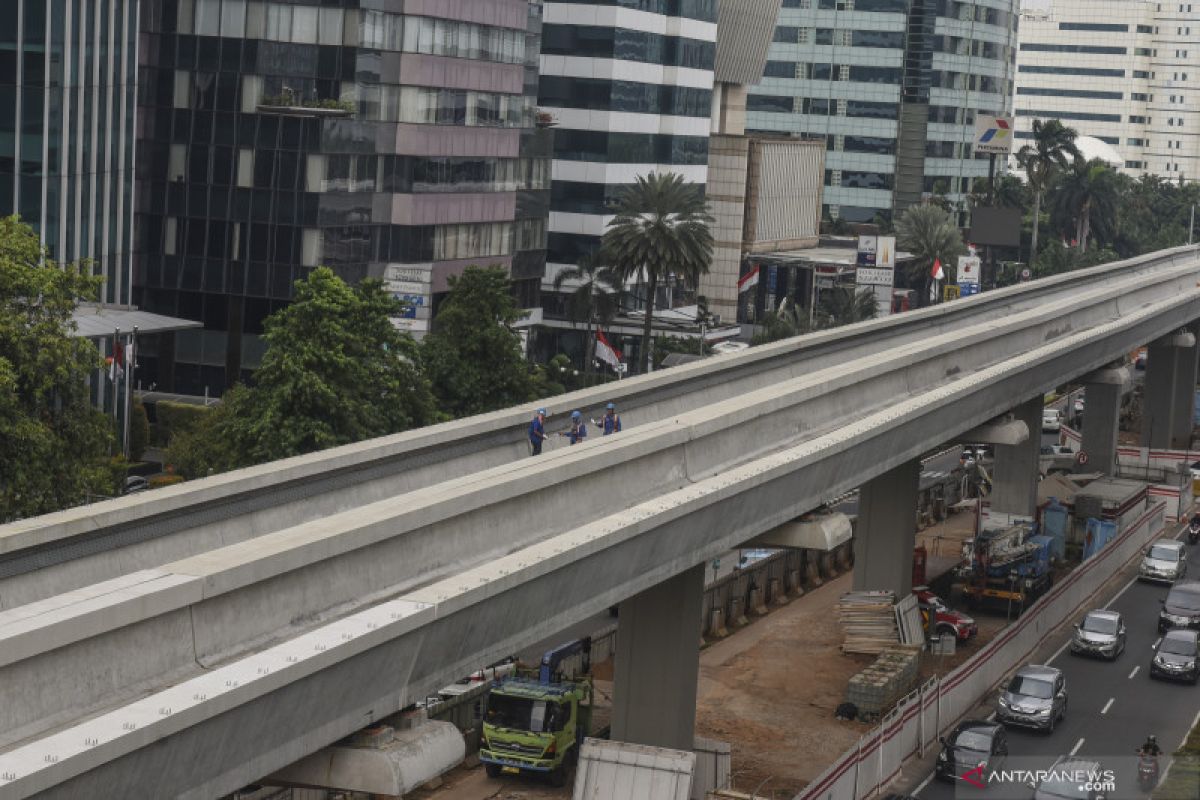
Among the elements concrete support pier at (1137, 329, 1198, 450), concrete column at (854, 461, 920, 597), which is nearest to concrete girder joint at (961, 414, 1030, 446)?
concrete column at (854, 461, 920, 597)

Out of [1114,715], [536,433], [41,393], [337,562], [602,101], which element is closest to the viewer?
[337,562]

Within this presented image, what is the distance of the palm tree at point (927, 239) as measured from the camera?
15075 cm

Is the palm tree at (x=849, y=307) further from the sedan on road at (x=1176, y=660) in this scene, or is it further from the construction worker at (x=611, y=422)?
the construction worker at (x=611, y=422)

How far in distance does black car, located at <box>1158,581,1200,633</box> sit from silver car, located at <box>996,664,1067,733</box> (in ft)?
42.6

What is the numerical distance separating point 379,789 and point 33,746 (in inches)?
296

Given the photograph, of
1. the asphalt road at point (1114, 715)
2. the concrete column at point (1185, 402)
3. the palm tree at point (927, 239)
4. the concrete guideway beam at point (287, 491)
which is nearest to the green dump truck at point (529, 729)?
the concrete guideway beam at point (287, 491)

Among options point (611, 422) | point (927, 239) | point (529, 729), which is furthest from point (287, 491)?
point (927, 239)

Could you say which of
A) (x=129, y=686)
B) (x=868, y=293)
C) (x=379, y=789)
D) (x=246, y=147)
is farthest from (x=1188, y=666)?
(x=868, y=293)

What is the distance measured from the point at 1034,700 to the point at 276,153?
168 ft

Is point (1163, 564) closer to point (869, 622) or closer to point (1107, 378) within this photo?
point (1107, 378)

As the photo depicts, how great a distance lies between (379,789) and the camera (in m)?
26.2

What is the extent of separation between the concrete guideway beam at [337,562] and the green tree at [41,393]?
16.3 m

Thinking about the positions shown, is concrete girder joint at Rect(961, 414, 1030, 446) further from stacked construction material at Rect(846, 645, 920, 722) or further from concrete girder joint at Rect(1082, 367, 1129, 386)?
concrete girder joint at Rect(1082, 367, 1129, 386)

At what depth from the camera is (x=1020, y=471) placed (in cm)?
7769
